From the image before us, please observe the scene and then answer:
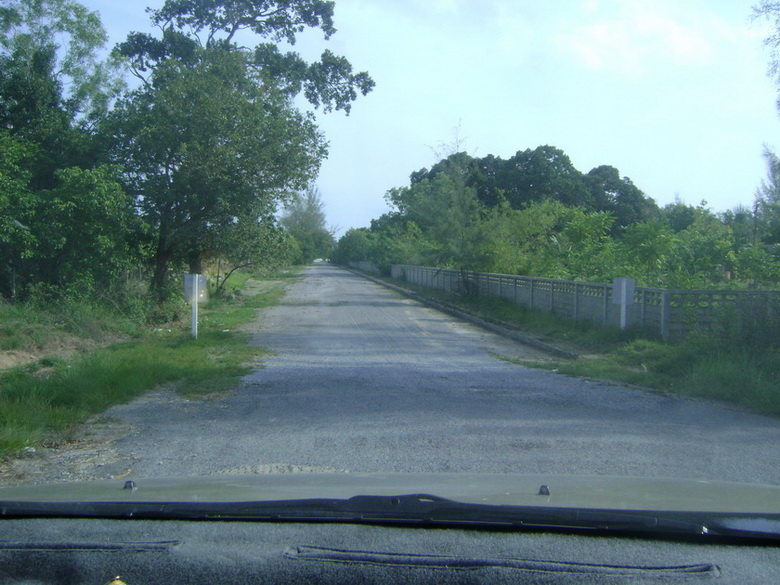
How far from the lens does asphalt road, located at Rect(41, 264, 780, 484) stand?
Result: 6.63 metres

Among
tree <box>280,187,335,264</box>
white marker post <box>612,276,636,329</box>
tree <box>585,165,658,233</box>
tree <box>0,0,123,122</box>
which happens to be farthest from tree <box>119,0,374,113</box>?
tree <box>280,187,335,264</box>

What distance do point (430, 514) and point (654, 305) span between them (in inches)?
591

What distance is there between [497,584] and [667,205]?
176 feet

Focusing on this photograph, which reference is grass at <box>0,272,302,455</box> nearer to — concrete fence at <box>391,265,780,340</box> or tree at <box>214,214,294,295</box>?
tree at <box>214,214,294,295</box>

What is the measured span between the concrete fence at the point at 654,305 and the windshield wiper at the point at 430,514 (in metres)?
10.7

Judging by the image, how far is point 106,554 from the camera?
2.68 meters

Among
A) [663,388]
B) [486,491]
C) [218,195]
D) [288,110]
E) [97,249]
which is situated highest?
[288,110]

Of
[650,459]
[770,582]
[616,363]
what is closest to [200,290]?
[616,363]

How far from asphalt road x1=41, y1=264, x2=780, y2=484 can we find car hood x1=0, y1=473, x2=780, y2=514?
219 cm

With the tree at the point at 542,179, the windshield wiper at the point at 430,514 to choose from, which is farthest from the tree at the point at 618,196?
the windshield wiper at the point at 430,514

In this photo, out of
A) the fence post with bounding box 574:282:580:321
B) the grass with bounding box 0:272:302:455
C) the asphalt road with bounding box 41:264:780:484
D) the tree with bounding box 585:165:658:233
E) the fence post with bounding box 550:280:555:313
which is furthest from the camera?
the tree with bounding box 585:165:658:233

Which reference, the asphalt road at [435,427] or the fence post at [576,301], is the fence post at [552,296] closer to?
the fence post at [576,301]

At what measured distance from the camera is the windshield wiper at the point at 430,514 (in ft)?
9.64

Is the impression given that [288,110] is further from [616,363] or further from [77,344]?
[616,363]
